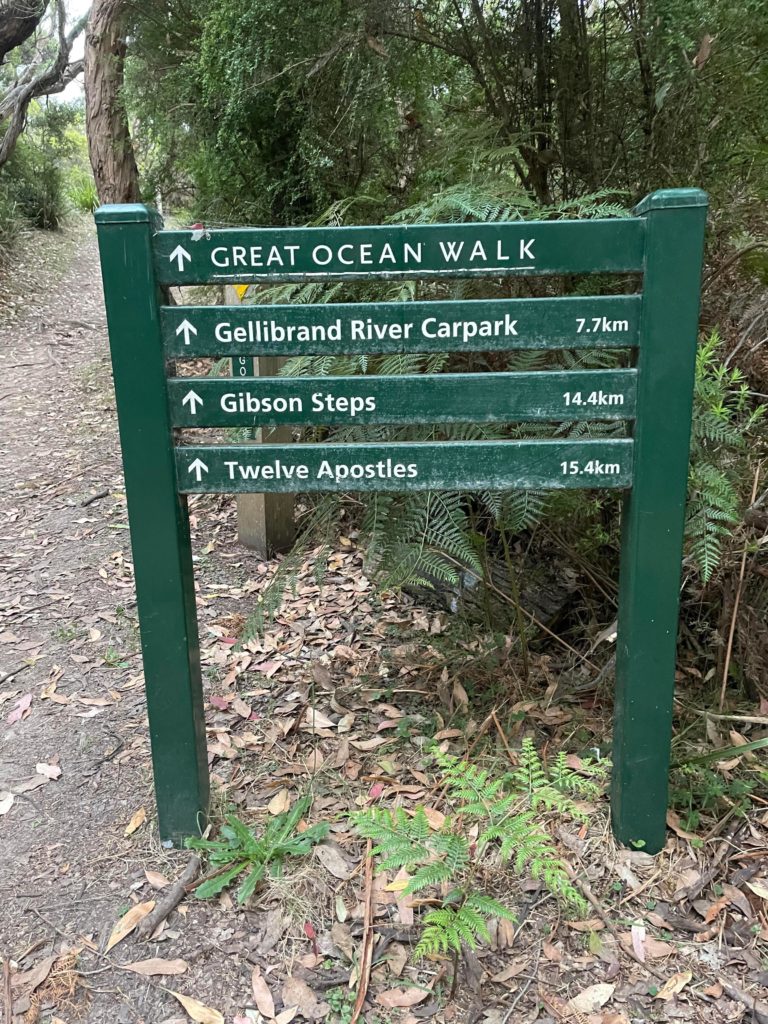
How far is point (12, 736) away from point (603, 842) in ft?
6.97

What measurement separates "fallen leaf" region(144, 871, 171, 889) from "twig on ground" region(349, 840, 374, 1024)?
565 millimetres

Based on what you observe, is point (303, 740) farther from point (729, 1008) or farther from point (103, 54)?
point (103, 54)

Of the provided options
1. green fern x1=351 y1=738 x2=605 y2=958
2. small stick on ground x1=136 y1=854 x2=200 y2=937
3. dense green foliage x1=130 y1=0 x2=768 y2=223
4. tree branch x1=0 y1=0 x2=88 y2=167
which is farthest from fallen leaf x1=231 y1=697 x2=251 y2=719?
tree branch x1=0 y1=0 x2=88 y2=167

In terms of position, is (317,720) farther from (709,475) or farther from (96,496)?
(96,496)

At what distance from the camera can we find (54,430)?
6.89m

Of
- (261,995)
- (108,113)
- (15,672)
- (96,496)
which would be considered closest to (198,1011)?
(261,995)

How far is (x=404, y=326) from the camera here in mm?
1999

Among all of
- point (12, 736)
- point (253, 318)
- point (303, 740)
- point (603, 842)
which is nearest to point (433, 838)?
point (603, 842)

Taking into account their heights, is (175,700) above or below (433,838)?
above

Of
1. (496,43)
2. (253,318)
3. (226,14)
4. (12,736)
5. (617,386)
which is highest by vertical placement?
(226,14)

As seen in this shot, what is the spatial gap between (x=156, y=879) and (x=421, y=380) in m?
1.57

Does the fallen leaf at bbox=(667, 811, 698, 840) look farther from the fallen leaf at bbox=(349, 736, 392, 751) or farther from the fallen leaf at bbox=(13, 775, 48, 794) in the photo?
the fallen leaf at bbox=(13, 775, 48, 794)

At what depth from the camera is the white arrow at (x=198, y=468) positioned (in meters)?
2.10

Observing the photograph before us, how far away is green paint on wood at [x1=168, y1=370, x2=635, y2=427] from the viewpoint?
6.62 feet
